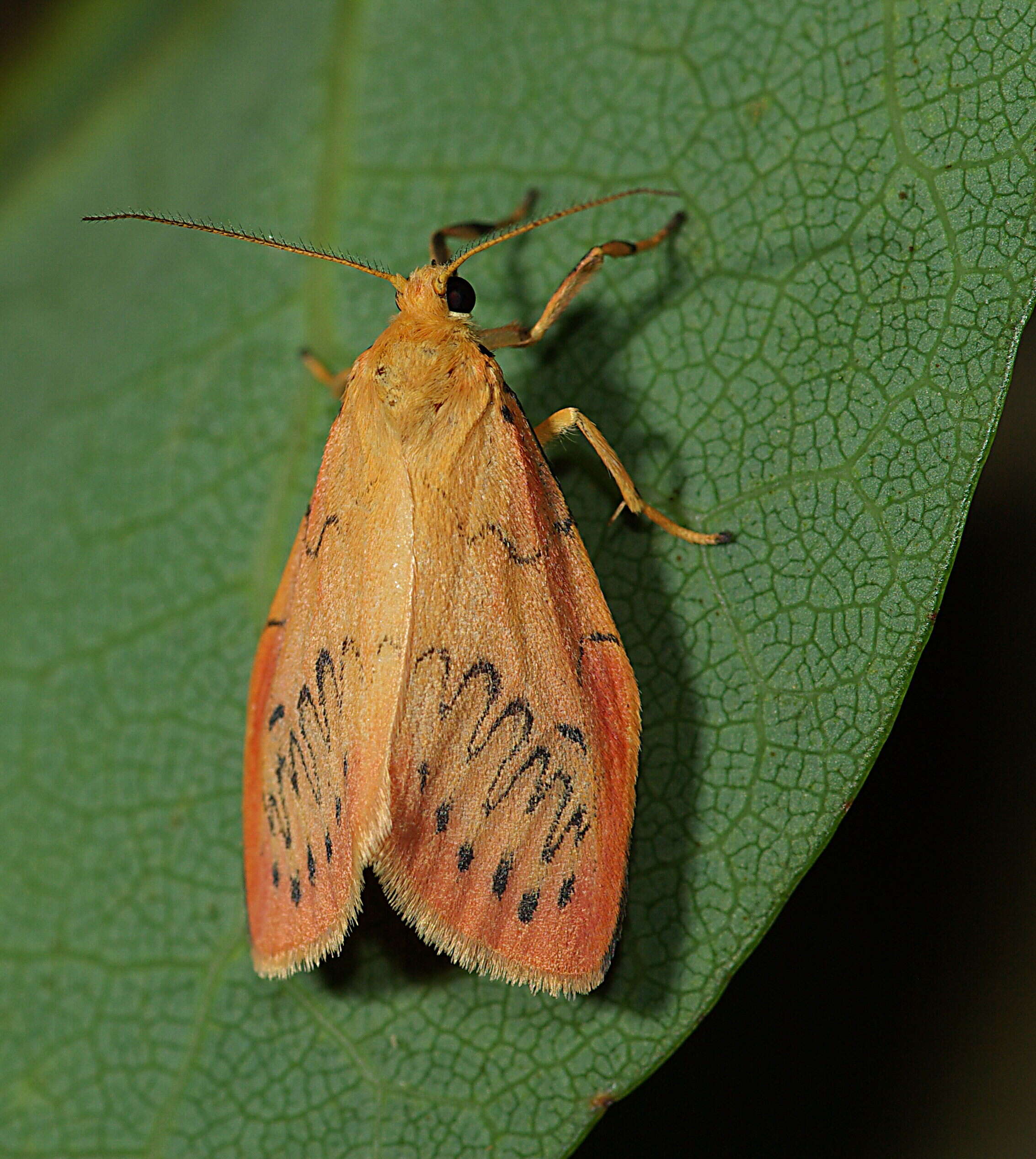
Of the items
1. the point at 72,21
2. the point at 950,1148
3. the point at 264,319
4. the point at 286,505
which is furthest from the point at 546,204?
the point at 950,1148

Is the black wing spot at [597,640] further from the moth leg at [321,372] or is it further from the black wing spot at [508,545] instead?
the moth leg at [321,372]

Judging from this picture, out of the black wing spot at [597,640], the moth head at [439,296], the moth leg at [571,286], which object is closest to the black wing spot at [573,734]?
the black wing spot at [597,640]

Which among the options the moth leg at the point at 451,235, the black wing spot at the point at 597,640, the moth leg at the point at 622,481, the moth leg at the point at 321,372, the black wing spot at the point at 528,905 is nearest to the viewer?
the black wing spot at the point at 528,905

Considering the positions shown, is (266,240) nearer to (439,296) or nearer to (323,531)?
(439,296)

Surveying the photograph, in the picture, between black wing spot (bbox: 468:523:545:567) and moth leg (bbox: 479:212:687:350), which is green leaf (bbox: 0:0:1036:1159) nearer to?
moth leg (bbox: 479:212:687:350)

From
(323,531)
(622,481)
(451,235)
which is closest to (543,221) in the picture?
(451,235)

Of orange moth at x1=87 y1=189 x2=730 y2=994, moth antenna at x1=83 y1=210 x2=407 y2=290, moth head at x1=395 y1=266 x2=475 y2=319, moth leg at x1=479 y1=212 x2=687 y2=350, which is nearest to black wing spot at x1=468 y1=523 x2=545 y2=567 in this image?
orange moth at x1=87 y1=189 x2=730 y2=994
